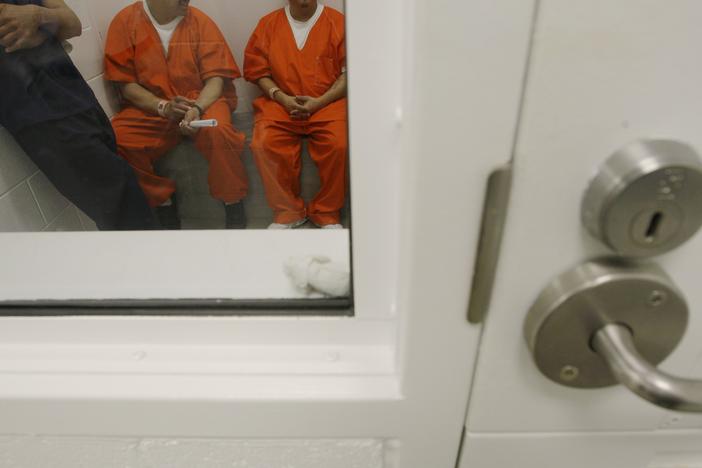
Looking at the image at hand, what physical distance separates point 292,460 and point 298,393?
0.09m

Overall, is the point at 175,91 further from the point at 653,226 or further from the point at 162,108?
the point at 653,226

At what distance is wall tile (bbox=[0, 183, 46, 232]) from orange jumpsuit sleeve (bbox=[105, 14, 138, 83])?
51 centimetres

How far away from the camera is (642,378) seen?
219 millimetres

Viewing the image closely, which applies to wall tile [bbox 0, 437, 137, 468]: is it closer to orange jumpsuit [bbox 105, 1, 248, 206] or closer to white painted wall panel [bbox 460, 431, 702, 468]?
white painted wall panel [bbox 460, 431, 702, 468]

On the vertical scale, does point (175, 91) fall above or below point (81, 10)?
below

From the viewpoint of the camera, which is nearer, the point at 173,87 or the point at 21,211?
the point at 21,211

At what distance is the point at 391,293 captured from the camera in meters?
0.34

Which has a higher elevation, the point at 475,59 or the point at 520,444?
the point at 475,59

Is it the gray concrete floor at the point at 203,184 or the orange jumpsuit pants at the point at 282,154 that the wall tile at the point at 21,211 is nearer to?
the gray concrete floor at the point at 203,184

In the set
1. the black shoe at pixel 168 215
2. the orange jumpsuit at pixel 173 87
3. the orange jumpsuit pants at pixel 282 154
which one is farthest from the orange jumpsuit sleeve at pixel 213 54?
the black shoe at pixel 168 215

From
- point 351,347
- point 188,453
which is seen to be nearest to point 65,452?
point 188,453

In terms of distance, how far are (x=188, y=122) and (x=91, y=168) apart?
0.35 metres

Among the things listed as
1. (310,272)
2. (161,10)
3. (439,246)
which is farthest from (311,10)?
(439,246)

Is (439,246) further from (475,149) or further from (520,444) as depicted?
(520,444)
